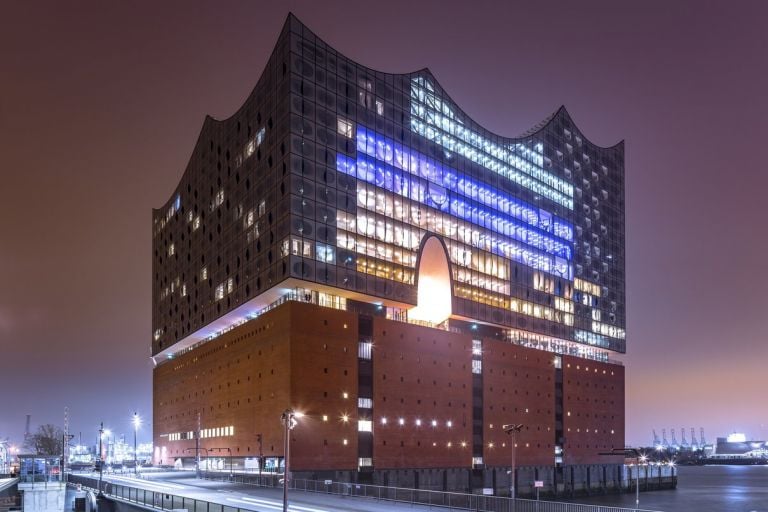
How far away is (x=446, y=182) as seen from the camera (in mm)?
103562

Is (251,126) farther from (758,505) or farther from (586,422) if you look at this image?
(758,505)

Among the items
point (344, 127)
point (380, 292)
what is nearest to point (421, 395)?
point (380, 292)

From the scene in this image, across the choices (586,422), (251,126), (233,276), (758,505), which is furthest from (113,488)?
(758,505)

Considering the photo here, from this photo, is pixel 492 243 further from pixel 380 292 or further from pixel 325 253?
pixel 325 253

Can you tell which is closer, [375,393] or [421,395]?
[375,393]

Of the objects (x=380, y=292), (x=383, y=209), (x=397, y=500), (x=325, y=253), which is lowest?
(x=397, y=500)

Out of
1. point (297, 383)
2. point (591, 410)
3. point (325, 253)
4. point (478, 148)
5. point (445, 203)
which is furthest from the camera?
point (591, 410)

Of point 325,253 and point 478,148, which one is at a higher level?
point 478,148

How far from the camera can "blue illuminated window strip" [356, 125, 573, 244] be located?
92562 mm

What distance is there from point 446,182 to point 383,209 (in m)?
15.2

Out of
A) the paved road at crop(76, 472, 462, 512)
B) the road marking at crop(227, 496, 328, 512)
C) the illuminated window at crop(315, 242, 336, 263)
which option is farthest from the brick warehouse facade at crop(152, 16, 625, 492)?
the road marking at crop(227, 496, 328, 512)

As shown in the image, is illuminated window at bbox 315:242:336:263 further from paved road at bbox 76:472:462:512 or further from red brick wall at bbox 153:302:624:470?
paved road at bbox 76:472:462:512

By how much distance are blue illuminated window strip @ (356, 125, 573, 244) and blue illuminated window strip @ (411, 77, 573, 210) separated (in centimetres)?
374

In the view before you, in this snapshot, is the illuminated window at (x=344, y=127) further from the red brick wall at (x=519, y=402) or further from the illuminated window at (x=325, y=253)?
the red brick wall at (x=519, y=402)
